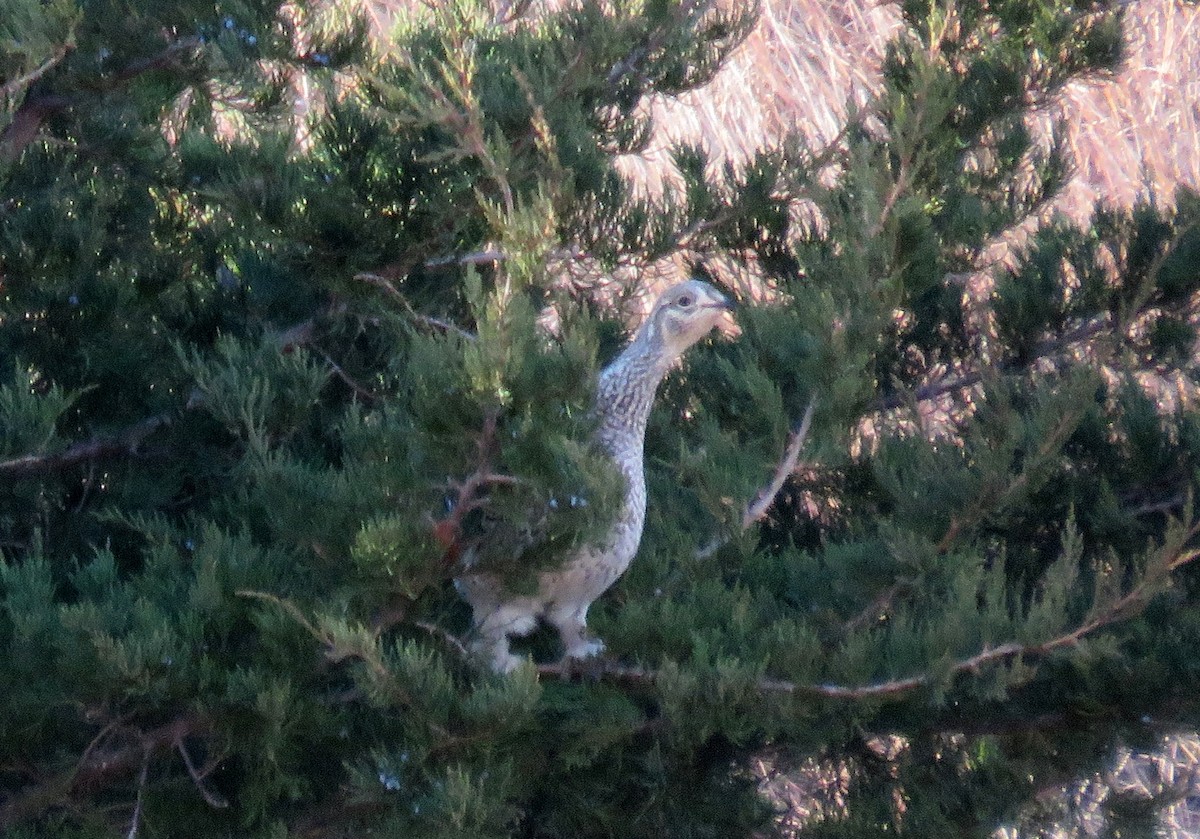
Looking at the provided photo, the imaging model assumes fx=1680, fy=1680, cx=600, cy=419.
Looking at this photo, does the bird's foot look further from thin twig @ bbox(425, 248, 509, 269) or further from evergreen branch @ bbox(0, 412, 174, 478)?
evergreen branch @ bbox(0, 412, 174, 478)

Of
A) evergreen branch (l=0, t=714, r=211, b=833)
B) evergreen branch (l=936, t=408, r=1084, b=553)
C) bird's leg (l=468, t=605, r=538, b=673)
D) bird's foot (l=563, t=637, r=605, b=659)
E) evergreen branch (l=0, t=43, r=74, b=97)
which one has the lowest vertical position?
evergreen branch (l=936, t=408, r=1084, b=553)

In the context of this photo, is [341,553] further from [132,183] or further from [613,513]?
[132,183]

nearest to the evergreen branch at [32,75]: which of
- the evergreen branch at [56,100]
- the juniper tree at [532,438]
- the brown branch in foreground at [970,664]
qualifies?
the juniper tree at [532,438]

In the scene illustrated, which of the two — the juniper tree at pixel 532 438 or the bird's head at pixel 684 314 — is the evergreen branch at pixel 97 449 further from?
the bird's head at pixel 684 314

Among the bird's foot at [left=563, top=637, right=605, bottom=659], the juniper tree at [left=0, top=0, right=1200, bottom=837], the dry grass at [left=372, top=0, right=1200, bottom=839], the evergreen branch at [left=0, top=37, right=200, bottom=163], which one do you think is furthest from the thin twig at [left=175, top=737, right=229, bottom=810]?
the dry grass at [left=372, top=0, right=1200, bottom=839]

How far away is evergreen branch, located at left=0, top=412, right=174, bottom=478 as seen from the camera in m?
2.40

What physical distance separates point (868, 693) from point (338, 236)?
107cm

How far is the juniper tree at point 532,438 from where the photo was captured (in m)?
1.82

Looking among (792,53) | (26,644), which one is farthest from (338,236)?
(792,53)

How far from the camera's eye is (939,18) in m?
2.19

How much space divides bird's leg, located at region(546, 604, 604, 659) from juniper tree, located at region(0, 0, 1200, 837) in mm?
31

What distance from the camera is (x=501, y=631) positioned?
7.19 feet

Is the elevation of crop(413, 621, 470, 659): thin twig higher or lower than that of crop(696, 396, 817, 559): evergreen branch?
higher

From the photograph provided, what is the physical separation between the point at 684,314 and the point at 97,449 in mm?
917
